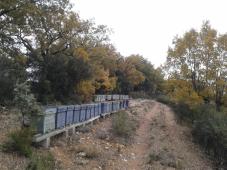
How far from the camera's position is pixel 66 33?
3644cm

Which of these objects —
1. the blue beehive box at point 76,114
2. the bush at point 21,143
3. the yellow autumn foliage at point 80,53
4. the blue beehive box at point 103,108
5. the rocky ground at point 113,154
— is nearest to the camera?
the bush at point 21,143

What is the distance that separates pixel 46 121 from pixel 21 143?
79.8 inches

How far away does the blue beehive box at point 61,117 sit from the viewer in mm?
14875

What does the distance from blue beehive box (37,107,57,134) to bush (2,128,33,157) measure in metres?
1.15

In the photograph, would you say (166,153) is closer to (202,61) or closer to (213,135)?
(213,135)

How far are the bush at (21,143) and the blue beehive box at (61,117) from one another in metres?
2.98

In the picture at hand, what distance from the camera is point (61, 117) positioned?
15383 mm

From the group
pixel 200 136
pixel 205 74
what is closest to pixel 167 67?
pixel 205 74

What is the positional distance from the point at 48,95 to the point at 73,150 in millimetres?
18869

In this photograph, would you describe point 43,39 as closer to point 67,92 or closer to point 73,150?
point 67,92

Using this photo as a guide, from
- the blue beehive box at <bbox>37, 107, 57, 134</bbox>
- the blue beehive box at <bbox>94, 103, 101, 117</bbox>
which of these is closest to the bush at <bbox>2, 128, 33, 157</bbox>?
the blue beehive box at <bbox>37, 107, 57, 134</bbox>

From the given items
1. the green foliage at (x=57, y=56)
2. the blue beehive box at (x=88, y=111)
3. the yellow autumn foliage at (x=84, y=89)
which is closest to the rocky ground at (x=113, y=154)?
the blue beehive box at (x=88, y=111)

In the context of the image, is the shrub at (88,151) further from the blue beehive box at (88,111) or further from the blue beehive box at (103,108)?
the blue beehive box at (103,108)

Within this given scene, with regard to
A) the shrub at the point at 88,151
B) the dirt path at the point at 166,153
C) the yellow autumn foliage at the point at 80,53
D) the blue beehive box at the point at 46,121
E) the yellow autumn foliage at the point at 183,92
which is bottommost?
the dirt path at the point at 166,153
